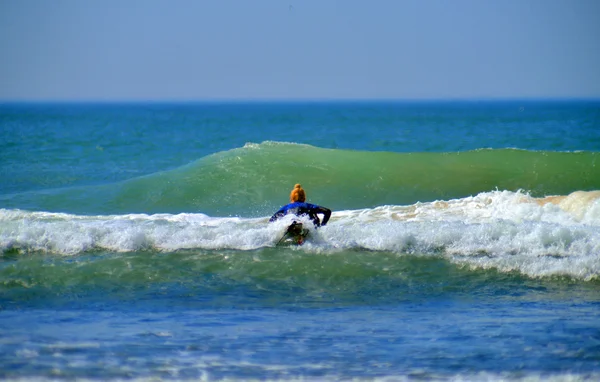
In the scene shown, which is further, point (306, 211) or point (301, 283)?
point (306, 211)

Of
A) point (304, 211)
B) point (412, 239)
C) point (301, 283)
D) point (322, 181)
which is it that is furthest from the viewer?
point (322, 181)

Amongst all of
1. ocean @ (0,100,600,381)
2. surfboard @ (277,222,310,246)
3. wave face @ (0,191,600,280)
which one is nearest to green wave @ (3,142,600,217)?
ocean @ (0,100,600,381)

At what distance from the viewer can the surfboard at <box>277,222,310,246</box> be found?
469 inches

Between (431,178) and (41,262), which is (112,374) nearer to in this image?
(41,262)

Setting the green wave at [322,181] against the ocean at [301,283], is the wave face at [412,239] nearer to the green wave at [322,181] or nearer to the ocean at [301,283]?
the ocean at [301,283]

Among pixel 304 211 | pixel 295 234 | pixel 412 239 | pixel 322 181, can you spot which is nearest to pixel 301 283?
pixel 295 234

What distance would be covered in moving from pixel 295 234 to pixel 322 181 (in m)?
8.59

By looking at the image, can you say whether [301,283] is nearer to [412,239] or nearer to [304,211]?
[304,211]

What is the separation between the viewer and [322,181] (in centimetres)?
2044

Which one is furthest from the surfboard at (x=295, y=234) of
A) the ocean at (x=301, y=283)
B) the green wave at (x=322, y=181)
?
the green wave at (x=322, y=181)


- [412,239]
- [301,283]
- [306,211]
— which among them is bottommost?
[301,283]

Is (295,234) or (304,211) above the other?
(304,211)

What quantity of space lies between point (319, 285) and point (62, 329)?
3.39m

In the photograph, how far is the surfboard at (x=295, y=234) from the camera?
469 inches
